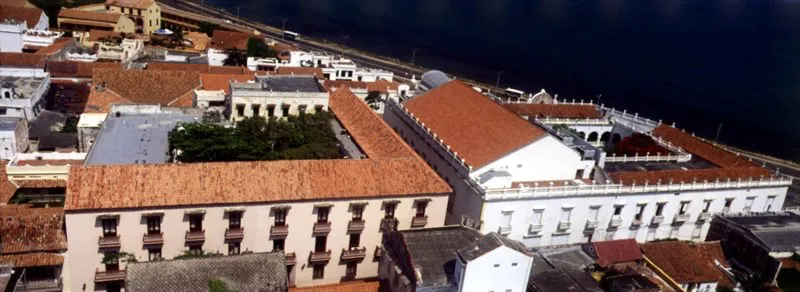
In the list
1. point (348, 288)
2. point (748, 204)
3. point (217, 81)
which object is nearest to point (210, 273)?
point (348, 288)

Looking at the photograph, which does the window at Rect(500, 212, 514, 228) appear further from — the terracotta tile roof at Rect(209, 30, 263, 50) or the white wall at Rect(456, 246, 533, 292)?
the terracotta tile roof at Rect(209, 30, 263, 50)

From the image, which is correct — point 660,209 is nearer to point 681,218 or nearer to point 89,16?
point 681,218

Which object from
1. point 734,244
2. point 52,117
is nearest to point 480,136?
point 734,244

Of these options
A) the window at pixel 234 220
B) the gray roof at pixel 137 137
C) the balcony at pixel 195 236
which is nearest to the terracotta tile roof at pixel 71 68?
the gray roof at pixel 137 137

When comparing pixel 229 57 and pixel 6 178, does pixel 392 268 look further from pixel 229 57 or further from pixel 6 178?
pixel 229 57

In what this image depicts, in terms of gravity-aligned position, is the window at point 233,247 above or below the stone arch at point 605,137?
below

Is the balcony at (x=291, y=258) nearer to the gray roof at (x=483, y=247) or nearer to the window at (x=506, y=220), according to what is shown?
the gray roof at (x=483, y=247)

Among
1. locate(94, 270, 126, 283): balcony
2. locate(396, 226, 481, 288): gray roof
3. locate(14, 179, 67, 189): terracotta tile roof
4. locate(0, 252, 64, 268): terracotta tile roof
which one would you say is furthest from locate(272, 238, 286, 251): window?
locate(14, 179, 67, 189): terracotta tile roof
